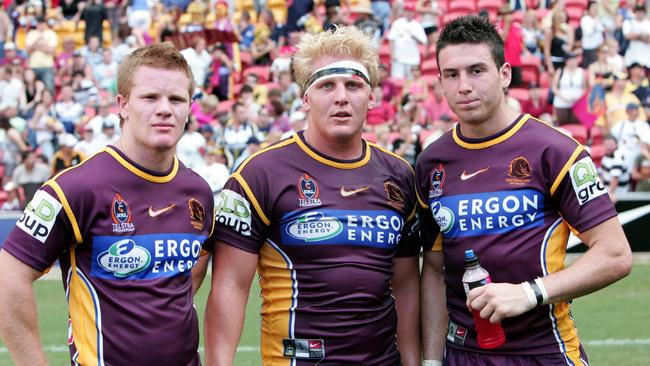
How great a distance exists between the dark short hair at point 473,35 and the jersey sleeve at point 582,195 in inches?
23.4

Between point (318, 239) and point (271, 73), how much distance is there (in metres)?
16.9

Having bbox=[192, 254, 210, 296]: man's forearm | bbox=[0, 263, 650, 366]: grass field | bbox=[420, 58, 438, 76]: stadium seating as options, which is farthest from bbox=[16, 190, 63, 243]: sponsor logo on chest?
bbox=[420, 58, 438, 76]: stadium seating

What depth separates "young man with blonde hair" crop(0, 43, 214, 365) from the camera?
4410 mm

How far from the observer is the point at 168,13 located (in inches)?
944

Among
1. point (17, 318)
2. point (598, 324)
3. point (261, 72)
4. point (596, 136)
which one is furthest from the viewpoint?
point (261, 72)

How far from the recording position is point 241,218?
4.90 m

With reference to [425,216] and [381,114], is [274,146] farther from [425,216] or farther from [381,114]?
[381,114]

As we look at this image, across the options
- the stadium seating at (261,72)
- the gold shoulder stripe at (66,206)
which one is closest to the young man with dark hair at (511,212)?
the gold shoulder stripe at (66,206)

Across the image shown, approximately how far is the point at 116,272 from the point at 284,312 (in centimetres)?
83

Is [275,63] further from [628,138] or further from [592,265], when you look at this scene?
[592,265]

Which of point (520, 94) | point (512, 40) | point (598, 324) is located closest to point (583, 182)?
→ point (598, 324)

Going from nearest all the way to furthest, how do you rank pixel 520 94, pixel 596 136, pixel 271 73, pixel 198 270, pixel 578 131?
pixel 198 270
pixel 596 136
pixel 578 131
pixel 520 94
pixel 271 73

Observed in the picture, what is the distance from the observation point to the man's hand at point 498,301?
460 centimetres

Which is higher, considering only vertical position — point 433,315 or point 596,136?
point 596,136
